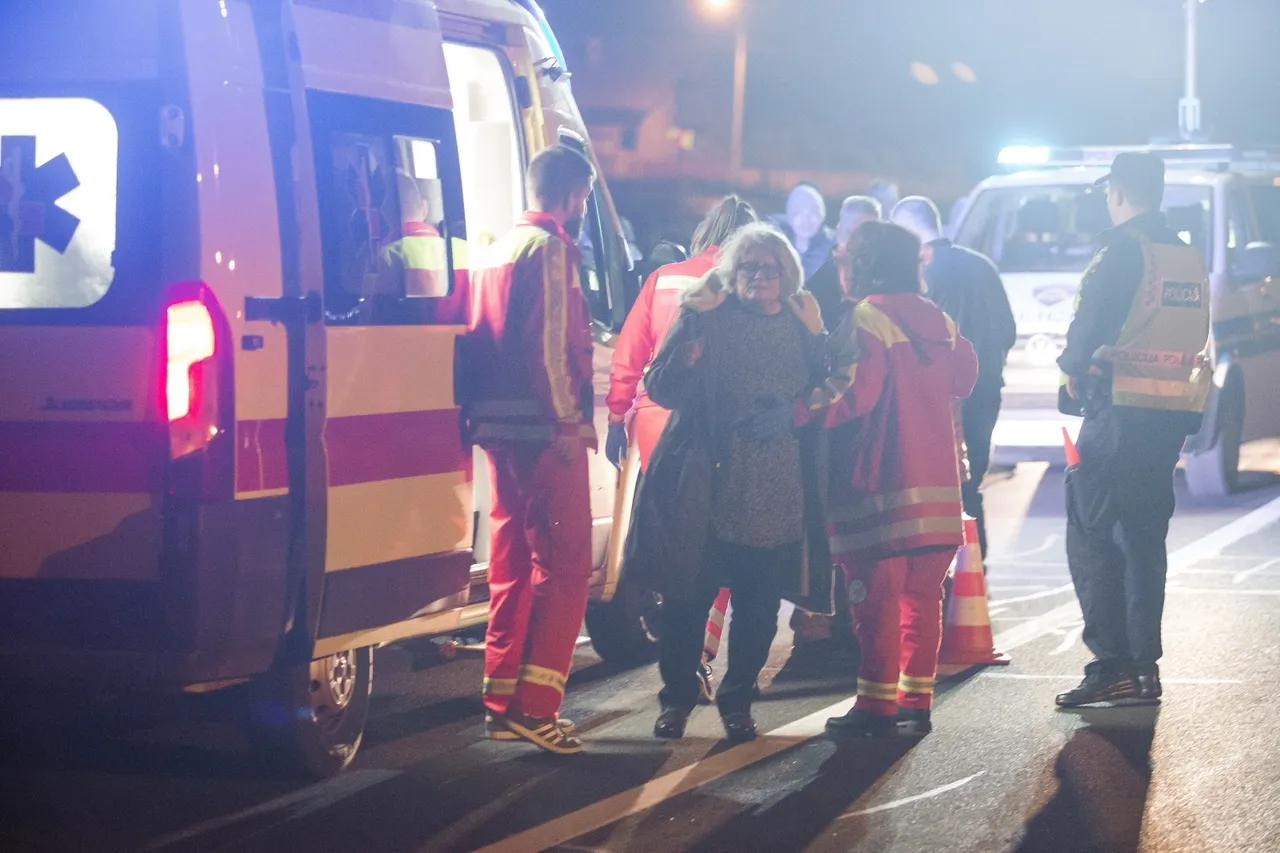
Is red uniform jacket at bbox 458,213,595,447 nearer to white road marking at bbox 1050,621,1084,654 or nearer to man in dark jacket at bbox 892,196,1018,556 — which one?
white road marking at bbox 1050,621,1084,654

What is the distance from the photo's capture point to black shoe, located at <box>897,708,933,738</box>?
682 cm

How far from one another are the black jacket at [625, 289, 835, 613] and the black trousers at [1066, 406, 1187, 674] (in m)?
1.24

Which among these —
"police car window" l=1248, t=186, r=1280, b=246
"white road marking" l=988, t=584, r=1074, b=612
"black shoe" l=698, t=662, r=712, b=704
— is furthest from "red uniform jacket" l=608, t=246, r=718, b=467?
"police car window" l=1248, t=186, r=1280, b=246

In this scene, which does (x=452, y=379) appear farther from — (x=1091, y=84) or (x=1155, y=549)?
(x=1091, y=84)

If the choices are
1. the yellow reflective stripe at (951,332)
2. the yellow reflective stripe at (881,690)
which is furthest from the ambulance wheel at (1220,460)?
the yellow reflective stripe at (881,690)

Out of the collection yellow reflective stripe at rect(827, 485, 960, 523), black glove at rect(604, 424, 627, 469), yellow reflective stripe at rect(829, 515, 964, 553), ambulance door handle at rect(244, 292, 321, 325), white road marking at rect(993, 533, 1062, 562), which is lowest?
white road marking at rect(993, 533, 1062, 562)

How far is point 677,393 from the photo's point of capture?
6.59 m

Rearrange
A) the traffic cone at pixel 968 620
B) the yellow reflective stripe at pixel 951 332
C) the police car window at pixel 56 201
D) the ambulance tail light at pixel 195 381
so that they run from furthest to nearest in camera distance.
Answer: the traffic cone at pixel 968 620 → the yellow reflective stripe at pixel 951 332 → the police car window at pixel 56 201 → the ambulance tail light at pixel 195 381

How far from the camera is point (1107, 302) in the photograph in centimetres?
729

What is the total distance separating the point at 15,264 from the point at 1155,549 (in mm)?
4019

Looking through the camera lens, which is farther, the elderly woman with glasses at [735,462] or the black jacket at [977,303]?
the black jacket at [977,303]

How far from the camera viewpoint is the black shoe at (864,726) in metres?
6.73

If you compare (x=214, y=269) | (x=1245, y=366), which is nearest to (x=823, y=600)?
(x=214, y=269)

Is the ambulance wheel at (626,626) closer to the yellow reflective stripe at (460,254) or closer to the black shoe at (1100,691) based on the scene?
the black shoe at (1100,691)
